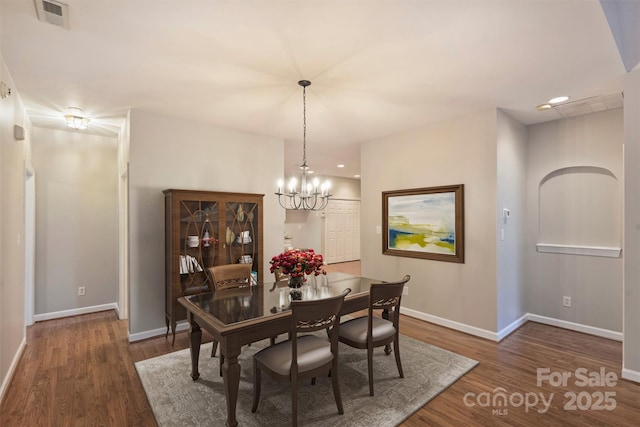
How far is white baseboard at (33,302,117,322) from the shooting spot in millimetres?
4117

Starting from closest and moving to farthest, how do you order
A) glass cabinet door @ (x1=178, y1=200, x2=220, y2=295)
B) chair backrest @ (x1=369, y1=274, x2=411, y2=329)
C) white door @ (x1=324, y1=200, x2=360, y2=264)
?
1. chair backrest @ (x1=369, y1=274, x2=411, y2=329)
2. glass cabinet door @ (x1=178, y1=200, x2=220, y2=295)
3. white door @ (x1=324, y1=200, x2=360, y2=264)

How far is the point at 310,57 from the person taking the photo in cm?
227

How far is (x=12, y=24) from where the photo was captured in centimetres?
189

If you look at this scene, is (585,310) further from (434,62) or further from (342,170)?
(342,170)

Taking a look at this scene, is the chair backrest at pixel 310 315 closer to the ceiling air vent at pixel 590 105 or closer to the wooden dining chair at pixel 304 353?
the wooden dining chair at pixel 304 353

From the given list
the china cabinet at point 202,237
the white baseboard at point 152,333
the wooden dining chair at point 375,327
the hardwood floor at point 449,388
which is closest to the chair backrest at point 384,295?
the wooden dining chair at point 375,327

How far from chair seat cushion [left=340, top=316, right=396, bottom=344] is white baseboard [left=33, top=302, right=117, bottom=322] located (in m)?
3.87

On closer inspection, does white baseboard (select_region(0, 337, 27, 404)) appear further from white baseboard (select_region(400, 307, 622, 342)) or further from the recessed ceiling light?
the recessed ceiling light

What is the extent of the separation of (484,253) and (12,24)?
4.42 m

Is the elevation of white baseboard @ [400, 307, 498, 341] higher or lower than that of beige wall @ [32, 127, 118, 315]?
lower

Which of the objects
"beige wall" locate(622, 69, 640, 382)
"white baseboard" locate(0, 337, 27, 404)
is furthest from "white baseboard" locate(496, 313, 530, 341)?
"white baseboard" locate(0, 337, 27, 404)

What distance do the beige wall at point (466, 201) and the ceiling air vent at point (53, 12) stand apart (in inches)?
144

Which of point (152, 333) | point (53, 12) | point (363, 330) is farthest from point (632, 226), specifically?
point (152, 333)

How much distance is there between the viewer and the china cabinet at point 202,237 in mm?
3299
